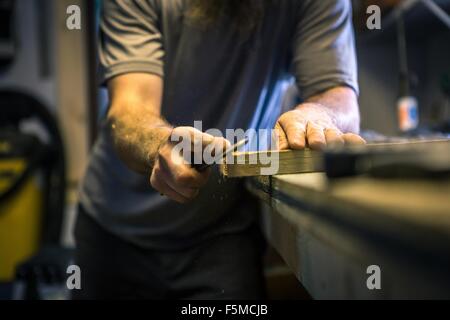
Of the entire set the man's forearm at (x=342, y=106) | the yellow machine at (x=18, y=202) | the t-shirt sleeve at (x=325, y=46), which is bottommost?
the yellow machine at (x=18, y=202)

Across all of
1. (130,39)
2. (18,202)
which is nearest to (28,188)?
(18,202)

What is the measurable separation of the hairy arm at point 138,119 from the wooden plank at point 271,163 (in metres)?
0.09

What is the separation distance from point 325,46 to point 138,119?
350 mm

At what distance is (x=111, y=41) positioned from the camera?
738mm

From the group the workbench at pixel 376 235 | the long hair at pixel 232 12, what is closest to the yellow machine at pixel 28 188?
the long hair at pixel 232 12

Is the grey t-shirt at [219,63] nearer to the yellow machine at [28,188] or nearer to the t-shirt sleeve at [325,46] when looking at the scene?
the t-shirt sleeve at [325,46]

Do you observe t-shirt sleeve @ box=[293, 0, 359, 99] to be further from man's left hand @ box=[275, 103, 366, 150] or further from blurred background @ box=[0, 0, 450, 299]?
blurred background @ box=[0, 0, 450, 299]

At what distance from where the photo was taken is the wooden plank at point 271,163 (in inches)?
18.0

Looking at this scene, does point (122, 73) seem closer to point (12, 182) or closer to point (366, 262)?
point (366, 262)

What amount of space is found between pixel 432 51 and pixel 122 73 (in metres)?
1.13

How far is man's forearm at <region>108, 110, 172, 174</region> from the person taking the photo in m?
0.53

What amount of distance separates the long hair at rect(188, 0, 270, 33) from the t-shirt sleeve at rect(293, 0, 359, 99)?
86 millimetres

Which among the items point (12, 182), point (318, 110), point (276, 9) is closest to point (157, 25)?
point (276, 9)

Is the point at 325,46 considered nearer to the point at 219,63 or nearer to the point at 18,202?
the point at 219,63
